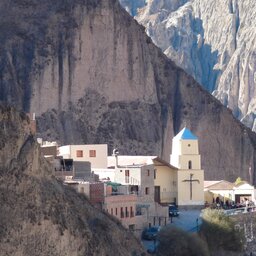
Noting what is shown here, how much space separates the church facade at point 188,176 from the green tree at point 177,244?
479 inches

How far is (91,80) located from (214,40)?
84.3 meters

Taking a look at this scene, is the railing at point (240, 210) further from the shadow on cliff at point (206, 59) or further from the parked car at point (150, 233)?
the shadow on cliff at point (206, 59)

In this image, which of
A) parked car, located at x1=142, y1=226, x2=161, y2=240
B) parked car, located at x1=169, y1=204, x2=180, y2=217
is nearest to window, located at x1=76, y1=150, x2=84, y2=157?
parked car, located at x1=169, y1=204, x2=180, y2=217

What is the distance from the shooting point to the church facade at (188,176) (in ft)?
215

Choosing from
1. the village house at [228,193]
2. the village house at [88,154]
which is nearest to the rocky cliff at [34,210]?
the village house at [88,154]

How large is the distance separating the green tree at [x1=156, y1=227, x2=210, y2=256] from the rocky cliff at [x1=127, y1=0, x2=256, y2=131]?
105m

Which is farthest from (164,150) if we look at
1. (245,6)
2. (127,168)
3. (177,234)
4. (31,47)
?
(245,6)

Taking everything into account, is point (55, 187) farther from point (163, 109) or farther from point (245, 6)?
point (245, 6)

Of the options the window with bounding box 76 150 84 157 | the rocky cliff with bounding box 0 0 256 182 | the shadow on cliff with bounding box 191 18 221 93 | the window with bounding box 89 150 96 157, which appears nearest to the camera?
the window with bounding box 76 150 84 157

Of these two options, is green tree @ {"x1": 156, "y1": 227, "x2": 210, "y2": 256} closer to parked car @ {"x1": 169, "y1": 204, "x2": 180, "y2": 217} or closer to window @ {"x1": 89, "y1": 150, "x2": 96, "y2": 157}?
parked car @ {"x1": 169, "y1": 204, "x2": 180, "y2": 217}

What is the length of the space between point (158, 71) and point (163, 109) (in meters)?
4.16

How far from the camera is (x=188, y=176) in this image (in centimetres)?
6581

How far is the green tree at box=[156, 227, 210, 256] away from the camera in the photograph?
52.3 metres

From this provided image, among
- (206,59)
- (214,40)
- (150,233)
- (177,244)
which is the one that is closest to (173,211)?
(150,233)
